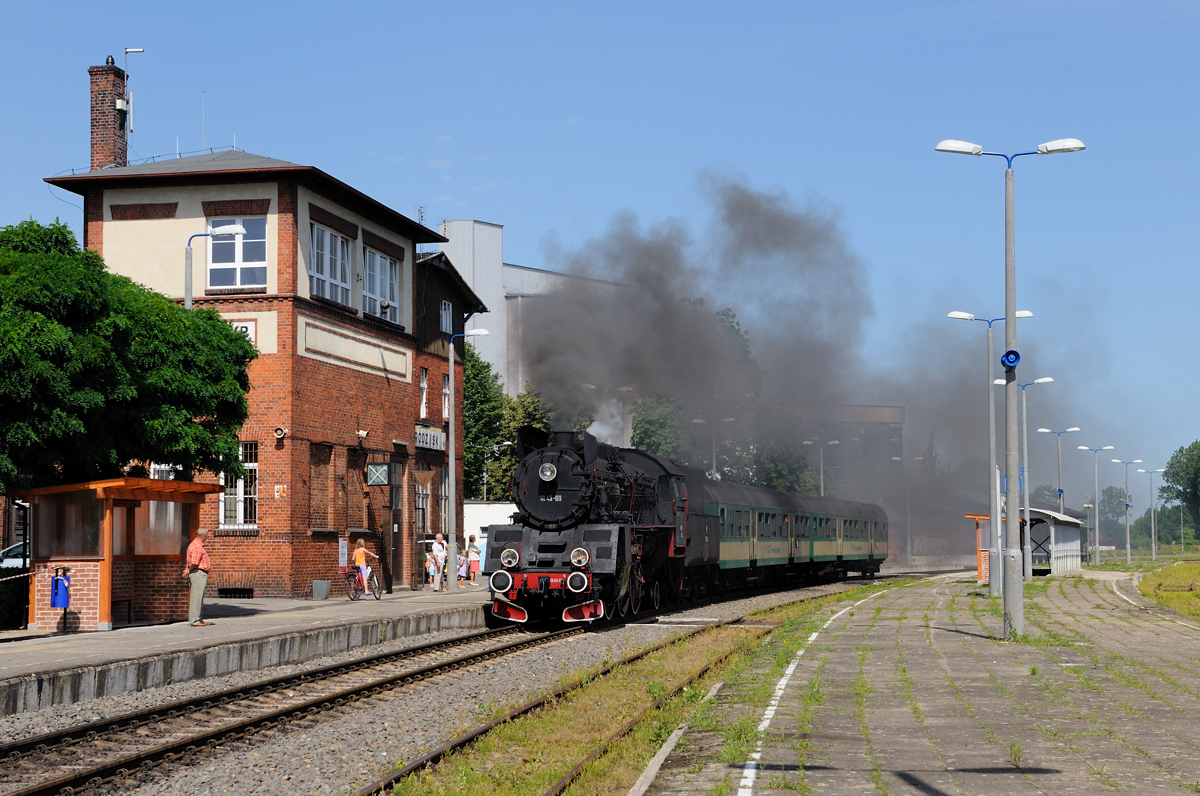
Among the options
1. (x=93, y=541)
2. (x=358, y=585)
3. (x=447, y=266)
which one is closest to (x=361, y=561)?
(x=358, y=585)

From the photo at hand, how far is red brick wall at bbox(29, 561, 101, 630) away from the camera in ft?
64.2

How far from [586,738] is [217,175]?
76.2 ft

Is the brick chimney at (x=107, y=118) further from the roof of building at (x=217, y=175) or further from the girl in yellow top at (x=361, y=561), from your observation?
the girl in yellow top at (x=361, y=561)

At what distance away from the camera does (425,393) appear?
3834 cm

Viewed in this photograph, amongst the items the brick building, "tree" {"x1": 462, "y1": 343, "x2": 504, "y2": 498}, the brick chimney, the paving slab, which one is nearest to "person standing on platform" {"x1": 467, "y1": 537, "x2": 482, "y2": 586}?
the brick building

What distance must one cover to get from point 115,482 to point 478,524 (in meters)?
30.3

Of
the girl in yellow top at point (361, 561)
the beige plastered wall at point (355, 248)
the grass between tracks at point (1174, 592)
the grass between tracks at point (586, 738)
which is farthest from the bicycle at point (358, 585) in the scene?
the grass between tracks at point (1174, 592)

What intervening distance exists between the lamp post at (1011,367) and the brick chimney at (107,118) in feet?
76.3

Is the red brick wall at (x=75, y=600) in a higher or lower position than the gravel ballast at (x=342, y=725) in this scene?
higher

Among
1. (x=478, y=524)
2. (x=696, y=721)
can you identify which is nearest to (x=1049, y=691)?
(x=696, y=721)

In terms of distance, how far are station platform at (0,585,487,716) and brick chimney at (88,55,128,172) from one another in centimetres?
1355

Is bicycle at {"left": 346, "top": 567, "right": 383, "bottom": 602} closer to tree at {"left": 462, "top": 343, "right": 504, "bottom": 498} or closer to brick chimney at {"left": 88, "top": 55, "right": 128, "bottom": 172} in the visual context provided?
brick chimney at {"left": 88, "top": 55, "right": 128, "bottom": 172}

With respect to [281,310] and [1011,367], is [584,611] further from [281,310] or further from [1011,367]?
[281,310]

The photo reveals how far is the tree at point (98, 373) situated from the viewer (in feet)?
60.4
